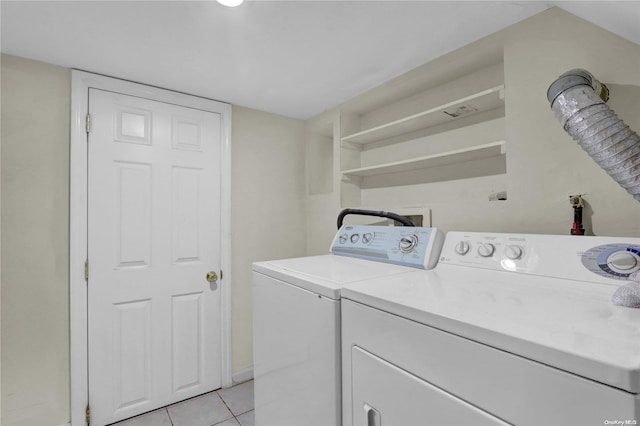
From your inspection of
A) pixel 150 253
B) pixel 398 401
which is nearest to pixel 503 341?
pixel 398 401

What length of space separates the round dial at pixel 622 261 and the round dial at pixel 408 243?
2.08ft

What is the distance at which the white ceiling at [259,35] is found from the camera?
1.28 m

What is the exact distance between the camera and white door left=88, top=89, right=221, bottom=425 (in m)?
1.84

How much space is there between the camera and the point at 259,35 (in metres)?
1.50

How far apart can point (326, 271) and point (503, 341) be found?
0.74 metres

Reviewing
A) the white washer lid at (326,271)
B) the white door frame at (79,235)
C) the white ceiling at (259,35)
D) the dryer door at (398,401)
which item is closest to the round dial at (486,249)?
the white washer lid at (326,271)

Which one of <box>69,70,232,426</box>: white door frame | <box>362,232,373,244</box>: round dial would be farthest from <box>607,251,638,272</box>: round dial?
<box>69,70,232,426</box>: white door frame

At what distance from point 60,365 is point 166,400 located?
0.68m

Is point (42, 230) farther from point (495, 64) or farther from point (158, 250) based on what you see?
point (495, 64)

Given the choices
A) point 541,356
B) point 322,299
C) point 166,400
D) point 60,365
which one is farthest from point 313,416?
point 60,365

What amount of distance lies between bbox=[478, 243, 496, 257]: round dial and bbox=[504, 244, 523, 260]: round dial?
0.05m

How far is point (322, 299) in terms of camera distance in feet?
3.26

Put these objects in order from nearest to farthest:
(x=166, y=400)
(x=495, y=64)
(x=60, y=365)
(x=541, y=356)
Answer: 1. (x=541, y=356)
2. (x=495, y=64)
3. (x=60, y=365)
4. (x=166, y=400)

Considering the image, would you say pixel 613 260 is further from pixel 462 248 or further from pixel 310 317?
pixel 310 317
